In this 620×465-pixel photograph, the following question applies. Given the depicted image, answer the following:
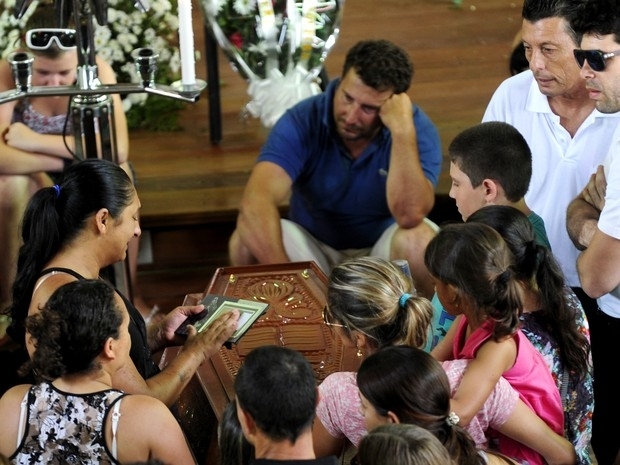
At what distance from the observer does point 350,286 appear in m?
2.10

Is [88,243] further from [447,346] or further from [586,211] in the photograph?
[586,211]

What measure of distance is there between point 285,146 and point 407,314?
138 centimetres

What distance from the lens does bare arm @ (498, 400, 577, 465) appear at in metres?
2.03

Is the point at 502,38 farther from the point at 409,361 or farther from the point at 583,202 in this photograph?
the point at 409,361

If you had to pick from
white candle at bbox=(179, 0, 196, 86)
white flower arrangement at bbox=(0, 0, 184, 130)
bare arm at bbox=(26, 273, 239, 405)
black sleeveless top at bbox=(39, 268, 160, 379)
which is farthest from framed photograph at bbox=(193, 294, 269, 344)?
white flower arrangement at bbox=(0, 0, 184, 130)

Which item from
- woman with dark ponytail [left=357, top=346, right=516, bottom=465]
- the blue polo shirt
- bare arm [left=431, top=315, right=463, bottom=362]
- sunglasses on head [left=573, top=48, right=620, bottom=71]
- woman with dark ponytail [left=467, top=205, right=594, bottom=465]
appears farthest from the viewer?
the blue polo shirt

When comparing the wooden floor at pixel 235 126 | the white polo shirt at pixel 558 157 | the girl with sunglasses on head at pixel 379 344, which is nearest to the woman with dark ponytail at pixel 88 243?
the girl with sunglasses on head at pixel 379 344

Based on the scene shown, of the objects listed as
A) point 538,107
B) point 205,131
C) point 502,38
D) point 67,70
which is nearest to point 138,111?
point 205,131

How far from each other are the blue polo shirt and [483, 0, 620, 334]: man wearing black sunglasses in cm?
59

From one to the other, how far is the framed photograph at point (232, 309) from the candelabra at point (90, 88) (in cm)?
44

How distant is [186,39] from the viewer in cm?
236

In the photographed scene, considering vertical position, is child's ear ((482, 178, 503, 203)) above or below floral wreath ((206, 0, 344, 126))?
below

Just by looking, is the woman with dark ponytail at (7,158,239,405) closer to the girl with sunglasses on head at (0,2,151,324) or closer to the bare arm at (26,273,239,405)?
the bare arm at (26,273,239,405)

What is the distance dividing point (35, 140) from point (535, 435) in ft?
6.57
